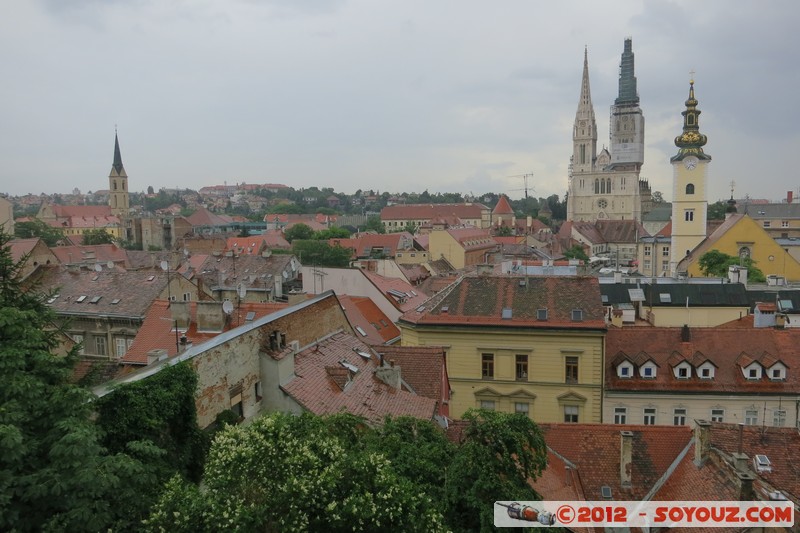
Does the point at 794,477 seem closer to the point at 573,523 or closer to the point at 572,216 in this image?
the point at 573,523

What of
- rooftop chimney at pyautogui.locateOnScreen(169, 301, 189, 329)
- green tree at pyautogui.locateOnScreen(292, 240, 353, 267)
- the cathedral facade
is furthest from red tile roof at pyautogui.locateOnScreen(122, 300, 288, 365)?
the cathedral facade

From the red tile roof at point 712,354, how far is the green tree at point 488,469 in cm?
1771

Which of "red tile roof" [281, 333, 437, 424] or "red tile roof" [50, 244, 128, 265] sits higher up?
"red tile roof" [50, 244, 128, 265]

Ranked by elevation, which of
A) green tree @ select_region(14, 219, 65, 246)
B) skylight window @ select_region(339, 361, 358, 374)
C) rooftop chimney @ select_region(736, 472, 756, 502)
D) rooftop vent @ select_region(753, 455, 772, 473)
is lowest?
rooftop vent @ select_region(753, 455, 772, 473)

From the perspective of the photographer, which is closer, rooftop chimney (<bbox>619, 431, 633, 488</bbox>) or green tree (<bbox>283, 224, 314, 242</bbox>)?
rooftop chimney (<bbox>619, 431, 633, 488</bbox>)

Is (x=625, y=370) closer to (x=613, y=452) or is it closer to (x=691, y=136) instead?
(x=613, y=452)

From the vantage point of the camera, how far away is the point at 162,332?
28.0 m

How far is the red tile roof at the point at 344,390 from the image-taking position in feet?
58.6

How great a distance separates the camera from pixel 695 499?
15.8 metres

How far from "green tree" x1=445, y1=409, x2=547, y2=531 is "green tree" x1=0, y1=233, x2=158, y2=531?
5729 millimetres

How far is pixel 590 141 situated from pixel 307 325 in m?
149

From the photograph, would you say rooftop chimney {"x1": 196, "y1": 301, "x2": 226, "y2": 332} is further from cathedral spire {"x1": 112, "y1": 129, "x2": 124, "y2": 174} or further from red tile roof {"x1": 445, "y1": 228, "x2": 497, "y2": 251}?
cathedral spire {"x1": 112, "y1": 129, "x2": 124, "y2": 174}

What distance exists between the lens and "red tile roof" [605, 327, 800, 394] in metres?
27.1

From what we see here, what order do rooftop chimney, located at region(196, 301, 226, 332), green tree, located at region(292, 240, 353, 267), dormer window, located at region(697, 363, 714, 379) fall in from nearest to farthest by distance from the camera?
rooftop chimney, located at region(196, 301, 226, 332), dormer window, located at region(697, 363, 714, 379), green tree, located at region(292, 240, 353, 267)
